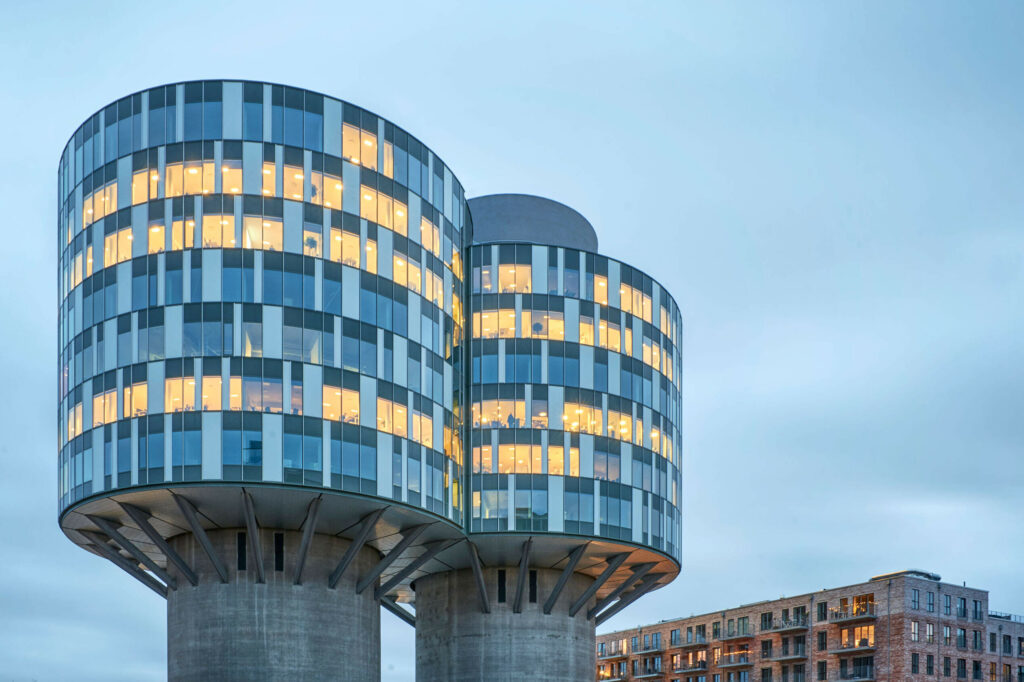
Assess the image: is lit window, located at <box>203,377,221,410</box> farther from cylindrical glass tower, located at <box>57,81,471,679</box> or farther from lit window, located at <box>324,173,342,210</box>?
lit window, located at <box>324,173,342,210</box>

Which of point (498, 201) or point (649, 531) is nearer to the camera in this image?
point (649, 531)

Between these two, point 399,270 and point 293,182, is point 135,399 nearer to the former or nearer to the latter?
point 293,182

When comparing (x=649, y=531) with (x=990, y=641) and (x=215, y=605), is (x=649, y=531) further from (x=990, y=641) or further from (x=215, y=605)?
(x=990, y=641)

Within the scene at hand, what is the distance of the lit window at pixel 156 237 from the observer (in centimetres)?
5672

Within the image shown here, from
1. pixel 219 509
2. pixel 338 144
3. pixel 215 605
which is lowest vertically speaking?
pixel 215 605

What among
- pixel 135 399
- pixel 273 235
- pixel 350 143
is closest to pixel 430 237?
pixel 350 143

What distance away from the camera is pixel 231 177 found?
188 ft

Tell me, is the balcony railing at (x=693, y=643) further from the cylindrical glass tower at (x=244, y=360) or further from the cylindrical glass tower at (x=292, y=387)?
the cylindrical glass tower at (x=244, y=360)

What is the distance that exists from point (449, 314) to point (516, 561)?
57.5ft

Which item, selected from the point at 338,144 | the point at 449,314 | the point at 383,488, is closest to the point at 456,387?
the point at 449,314

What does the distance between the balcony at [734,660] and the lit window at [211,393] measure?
295 ft

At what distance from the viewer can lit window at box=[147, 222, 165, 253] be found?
5672 centimetres

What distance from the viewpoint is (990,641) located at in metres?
116

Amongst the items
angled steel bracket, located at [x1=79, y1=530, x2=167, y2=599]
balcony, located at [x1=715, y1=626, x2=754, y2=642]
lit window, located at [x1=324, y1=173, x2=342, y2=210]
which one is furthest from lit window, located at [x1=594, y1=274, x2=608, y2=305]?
balcony, located at [x1=715, y1=626, x2=754, y2=642]
